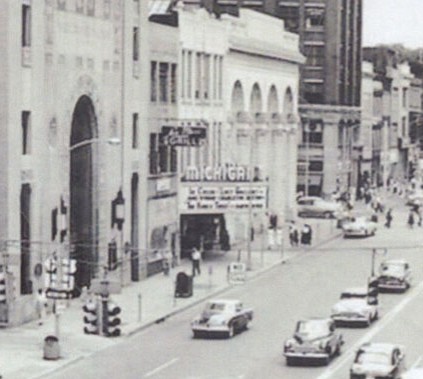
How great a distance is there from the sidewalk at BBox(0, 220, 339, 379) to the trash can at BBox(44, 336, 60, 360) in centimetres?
27

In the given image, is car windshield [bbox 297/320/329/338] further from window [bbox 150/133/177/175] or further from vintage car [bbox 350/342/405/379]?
window [bbox 150/133/177/175]

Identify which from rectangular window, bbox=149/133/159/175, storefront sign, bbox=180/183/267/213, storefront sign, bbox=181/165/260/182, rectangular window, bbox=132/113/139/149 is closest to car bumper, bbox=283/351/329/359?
rectangular window, bbox=132/113/139/149

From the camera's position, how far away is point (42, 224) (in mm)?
72250

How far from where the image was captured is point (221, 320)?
65.4m

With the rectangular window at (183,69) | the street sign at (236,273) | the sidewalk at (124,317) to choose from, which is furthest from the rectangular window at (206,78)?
the street sign at (236,273)

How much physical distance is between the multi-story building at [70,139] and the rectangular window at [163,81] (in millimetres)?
4250

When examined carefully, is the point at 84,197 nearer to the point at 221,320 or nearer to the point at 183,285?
the point at 183,285

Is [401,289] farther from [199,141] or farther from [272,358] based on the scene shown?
[272,358]

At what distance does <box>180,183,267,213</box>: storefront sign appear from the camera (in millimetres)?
94938

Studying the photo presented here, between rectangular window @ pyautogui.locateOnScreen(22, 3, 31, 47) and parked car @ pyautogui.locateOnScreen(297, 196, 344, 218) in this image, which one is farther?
parked car @ pyautogui.locateOnScreen(297, 196, 344, 218)

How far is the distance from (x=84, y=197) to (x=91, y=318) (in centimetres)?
1812

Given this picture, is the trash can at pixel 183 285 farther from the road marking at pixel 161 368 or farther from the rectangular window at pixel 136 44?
the road marking at pixel 161 368

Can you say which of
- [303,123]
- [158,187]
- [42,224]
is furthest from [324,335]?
[303,123]

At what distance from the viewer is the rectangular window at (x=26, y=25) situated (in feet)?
230
